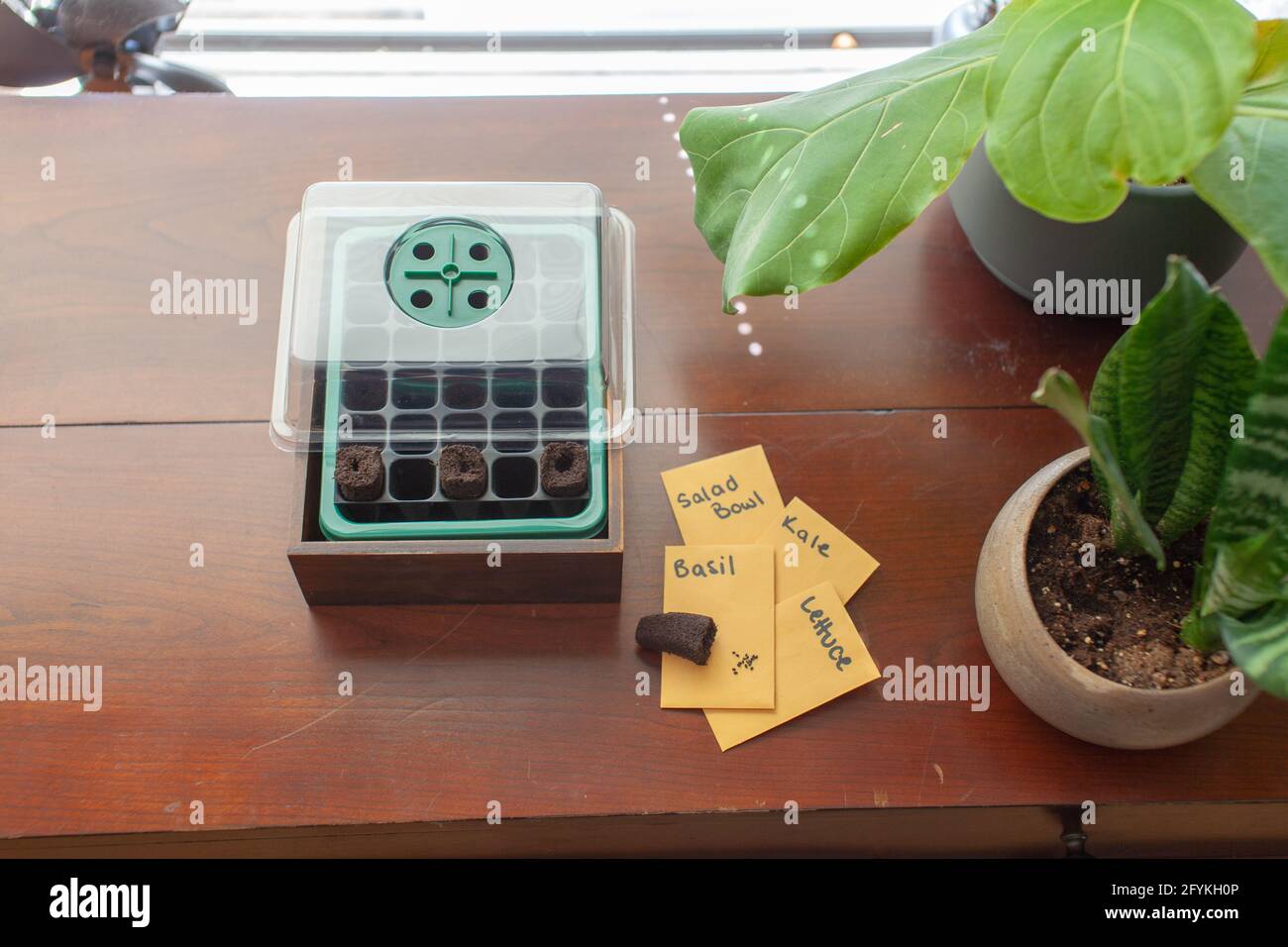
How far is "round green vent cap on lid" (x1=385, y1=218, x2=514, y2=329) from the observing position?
77cm

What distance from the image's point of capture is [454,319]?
0.76m

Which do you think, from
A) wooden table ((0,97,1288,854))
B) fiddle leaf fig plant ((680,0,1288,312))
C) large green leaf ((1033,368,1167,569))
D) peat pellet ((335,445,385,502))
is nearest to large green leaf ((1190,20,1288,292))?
fiddle leaf fig plant ((680,0,1288,312))

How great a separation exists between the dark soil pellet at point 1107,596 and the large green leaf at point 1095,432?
6 centimetres

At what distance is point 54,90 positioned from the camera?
1084mm

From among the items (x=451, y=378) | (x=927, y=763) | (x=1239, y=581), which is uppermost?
(x=451, y=378)

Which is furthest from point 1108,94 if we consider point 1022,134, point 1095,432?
point 1095,432

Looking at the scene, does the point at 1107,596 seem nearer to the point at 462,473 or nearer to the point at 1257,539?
the point at 1257,539

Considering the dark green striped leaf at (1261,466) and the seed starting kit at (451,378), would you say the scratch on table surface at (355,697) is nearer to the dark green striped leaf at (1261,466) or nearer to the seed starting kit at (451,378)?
the seed starting kit at (451,378)

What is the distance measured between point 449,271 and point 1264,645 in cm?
55

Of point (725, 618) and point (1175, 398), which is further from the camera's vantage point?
point (725, 618)

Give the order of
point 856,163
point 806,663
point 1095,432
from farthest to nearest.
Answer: point 806,663 < point 856,163 < point 1095,432

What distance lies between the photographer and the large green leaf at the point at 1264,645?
1.63 ft
